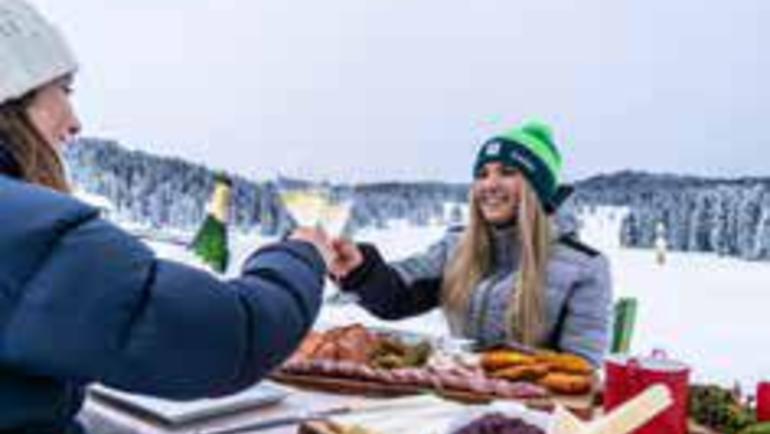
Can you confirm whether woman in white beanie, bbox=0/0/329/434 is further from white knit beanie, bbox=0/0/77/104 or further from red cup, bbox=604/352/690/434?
red cup, bbox=604/352/690/434

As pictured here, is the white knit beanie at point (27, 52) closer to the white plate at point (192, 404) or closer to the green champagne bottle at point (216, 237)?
the white plate at point (192, 404)

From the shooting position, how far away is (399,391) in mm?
1675

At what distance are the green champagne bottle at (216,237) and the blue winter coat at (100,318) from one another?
63.5 inches

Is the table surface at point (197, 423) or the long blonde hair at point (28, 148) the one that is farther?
the table surface at point (197, 423)

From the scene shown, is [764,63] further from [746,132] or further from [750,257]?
[750,257]

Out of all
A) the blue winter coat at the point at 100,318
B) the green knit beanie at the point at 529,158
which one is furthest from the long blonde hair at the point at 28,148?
the green knit beanie at the point at 529,158

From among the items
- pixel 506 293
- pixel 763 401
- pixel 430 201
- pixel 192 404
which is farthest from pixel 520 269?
pixel 192 404

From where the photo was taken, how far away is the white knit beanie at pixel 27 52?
1.16 m

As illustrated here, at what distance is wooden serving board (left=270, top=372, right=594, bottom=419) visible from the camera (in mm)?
1616

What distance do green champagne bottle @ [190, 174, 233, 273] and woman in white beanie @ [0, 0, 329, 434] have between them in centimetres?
152

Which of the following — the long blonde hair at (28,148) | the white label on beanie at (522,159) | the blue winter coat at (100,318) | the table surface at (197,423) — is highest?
the long blonde hair at (28,148)

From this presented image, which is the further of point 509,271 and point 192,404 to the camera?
point 509,271

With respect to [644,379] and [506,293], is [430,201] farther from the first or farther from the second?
[644,379]

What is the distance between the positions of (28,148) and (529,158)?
1710mm
